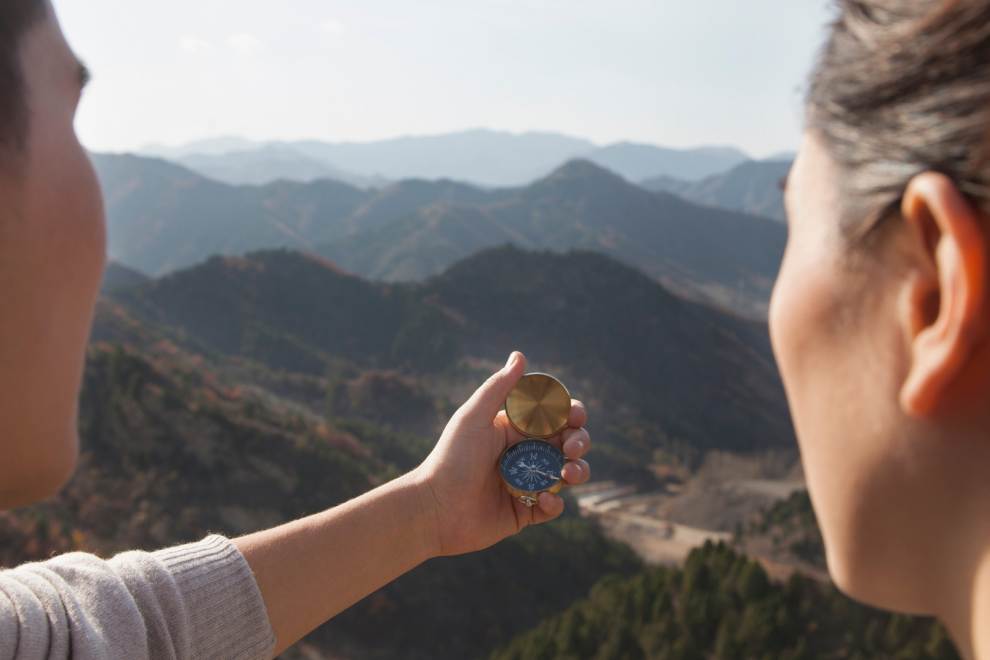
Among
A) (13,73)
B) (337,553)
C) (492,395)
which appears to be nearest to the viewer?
(13,73)

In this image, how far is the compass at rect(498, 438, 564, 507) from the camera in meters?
2.25

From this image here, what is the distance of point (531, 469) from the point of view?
90.0 inches

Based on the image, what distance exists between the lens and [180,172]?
10962 centimetres

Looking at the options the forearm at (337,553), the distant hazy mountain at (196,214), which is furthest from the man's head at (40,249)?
the distant hazy mountain at (196,214)

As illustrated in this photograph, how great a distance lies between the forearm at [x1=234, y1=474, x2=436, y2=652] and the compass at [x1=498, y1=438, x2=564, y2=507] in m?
0.24

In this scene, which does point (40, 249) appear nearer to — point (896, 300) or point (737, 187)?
point (896, 300)

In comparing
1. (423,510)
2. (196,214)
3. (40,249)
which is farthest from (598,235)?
(40,249)

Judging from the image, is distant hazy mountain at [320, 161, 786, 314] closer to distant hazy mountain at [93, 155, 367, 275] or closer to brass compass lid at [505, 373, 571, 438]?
distant hazy mountain at [93, 155, 367, 275]

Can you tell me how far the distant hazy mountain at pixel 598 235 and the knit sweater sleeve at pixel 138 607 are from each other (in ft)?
260

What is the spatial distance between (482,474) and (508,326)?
4814 cm

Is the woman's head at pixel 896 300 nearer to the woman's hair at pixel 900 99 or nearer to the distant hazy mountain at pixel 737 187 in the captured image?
the woman's hair at pixel 900 99

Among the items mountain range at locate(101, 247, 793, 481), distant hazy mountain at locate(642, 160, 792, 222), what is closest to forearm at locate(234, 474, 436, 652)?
mountain range at locate(101, 247, 793, 481)

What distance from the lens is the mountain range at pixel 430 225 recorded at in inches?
3519

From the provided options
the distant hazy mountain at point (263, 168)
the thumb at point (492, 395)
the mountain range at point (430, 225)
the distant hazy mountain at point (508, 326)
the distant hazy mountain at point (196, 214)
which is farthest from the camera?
the distant hazy mountain at point (263, 168)
